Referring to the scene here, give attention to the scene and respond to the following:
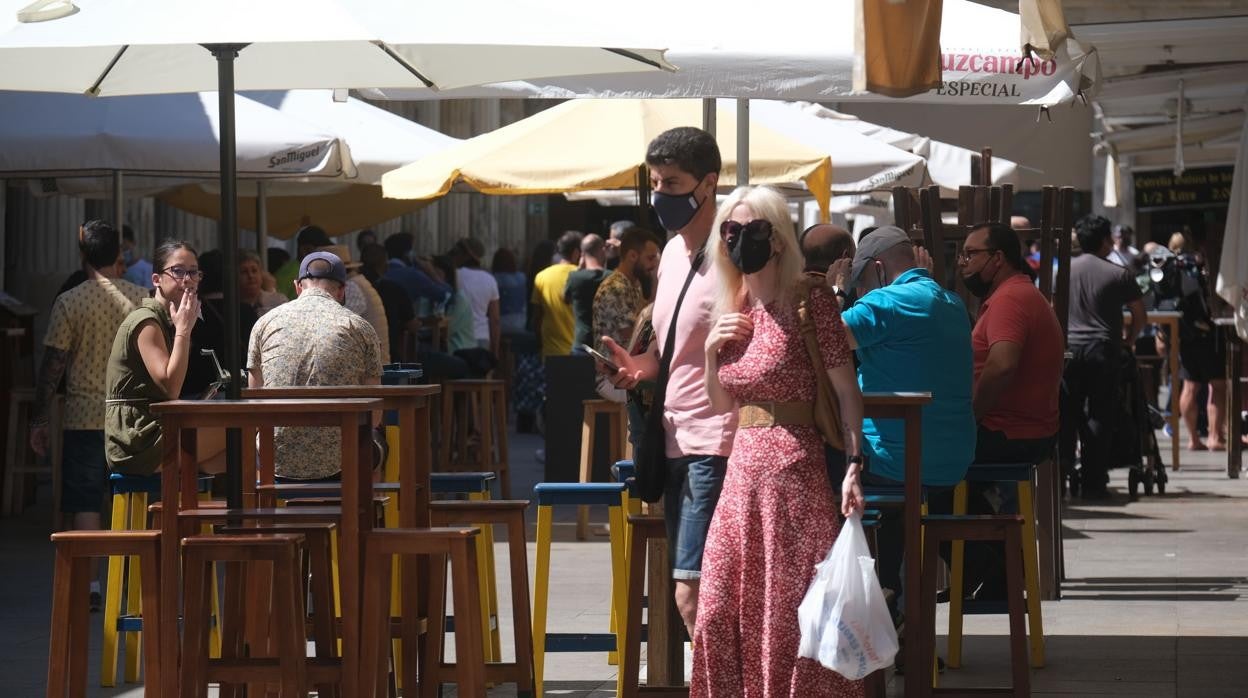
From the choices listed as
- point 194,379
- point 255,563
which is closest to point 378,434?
point 194,379

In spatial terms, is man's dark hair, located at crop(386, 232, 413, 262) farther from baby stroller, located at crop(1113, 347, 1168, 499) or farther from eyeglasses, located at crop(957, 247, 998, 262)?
eyeglasses, located at crop(957, 247, 998, 262)

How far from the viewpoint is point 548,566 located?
7160mm

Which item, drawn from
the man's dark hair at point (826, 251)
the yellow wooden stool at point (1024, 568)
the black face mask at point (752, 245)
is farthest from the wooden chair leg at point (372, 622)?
the yellow wooden stool at point (1024, 568)

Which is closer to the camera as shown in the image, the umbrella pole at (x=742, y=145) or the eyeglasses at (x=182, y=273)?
the eyeglasses at (x=182, y=273)

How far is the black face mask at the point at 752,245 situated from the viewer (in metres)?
5.67

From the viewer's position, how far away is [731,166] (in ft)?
39.5

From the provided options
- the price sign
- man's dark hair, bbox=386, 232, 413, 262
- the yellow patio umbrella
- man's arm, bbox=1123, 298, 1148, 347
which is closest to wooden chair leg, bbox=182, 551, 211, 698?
the yellow patio umbrella

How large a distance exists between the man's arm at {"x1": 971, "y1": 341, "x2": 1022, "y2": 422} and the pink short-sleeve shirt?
2.91 meters

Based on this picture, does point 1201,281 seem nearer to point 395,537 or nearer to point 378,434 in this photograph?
point 378,434

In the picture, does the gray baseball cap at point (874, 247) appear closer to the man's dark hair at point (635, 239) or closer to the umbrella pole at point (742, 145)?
the umbrella pole at point (742, 145)

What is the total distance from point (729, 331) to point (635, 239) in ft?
20.1

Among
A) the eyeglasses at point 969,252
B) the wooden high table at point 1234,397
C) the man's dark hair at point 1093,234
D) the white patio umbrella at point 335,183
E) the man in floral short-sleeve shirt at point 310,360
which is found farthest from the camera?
the wooden high table at point 1234,397

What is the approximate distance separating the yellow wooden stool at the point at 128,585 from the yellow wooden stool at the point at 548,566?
4.33 ft

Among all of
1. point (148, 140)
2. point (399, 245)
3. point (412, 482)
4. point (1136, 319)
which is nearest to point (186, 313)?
point (412, 482)
